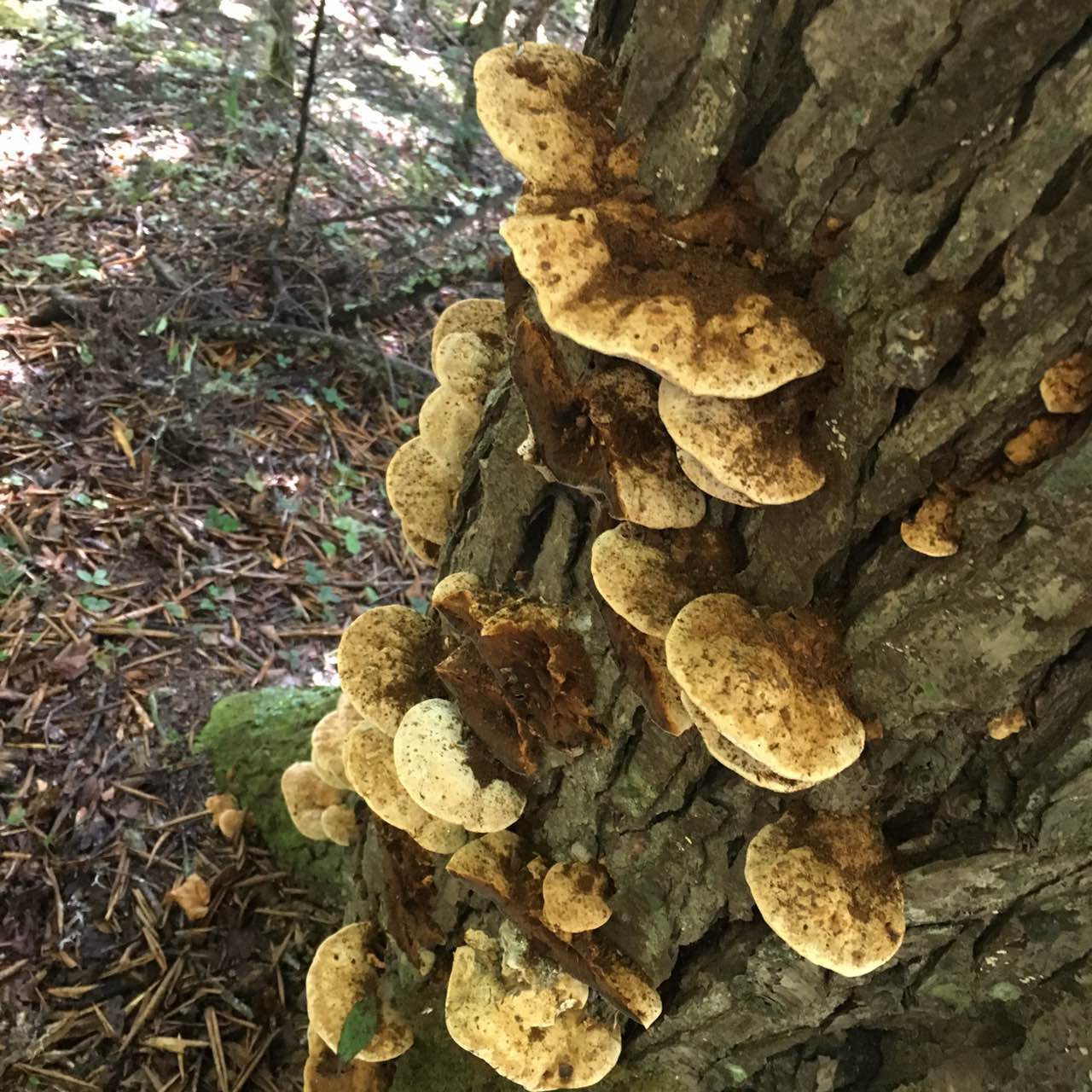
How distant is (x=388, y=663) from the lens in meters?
2.71

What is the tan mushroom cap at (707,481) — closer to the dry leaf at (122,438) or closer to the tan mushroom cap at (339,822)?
the tan mushroom cap at (339,822)

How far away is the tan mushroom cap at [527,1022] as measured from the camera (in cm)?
251

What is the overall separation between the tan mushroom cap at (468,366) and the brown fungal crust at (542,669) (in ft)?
2.20

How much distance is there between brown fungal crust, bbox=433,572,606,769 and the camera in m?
2.35

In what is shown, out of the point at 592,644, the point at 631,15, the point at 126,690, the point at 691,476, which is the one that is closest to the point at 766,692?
the point at 691,476

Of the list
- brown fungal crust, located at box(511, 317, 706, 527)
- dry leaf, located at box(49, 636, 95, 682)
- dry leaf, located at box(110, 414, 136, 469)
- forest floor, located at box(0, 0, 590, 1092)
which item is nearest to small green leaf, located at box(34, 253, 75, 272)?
forest floor, located at box(0, 0, 590, 1092)

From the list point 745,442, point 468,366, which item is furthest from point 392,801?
point 745,442

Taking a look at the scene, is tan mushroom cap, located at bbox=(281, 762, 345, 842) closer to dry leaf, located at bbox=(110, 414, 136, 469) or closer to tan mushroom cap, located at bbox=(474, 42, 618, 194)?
tan mushroom cap, located at bbox=(474, 42, 618, 194)

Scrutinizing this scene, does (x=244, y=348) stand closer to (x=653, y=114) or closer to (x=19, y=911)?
(x=19, y=911)

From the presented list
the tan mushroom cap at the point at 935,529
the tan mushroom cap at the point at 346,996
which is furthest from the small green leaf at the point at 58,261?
the tan mushroom cap at the point at 935,529

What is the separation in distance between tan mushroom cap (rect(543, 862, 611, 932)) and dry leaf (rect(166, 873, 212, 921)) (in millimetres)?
2085

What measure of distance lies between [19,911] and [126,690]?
115 cm

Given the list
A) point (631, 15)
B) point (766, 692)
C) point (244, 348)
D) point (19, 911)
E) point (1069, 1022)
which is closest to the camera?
point (766, 692)

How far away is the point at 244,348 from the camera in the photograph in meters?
6.73
